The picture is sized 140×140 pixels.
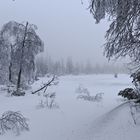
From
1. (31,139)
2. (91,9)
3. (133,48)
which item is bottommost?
(31,139)

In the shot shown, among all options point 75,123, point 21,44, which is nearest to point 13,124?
point 75,123

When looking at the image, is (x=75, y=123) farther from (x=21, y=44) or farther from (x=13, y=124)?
(x=21, y=44)

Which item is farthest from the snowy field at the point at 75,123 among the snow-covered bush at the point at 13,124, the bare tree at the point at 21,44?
the bare tree at the point at 21,44

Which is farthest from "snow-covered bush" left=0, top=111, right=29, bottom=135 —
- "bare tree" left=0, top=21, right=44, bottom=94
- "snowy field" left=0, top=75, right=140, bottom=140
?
"bare tree" left=0, top=21, right=44, bottom=94

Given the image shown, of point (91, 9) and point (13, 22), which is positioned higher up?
point (13, 22)

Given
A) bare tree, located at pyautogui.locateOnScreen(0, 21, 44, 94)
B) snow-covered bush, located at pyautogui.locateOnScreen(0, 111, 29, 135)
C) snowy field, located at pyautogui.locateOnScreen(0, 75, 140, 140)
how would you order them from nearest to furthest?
snowy field, located at pyautogui.locateOnScreen(0, 75, 140, 140)
snow-covered bush, located at pyautogui.locateOnScreen(0, 111, 29, 135)
bare tree, located at pyautogui.locateOnScreen(0, 21, 44, 94)

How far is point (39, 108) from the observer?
1354cm

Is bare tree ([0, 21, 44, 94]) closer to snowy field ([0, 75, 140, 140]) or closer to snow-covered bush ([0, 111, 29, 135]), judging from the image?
snowy field ([0, 75, 140, 140])

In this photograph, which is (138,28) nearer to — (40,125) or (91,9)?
(91,9)

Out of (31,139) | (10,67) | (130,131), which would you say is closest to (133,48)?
(130,131)

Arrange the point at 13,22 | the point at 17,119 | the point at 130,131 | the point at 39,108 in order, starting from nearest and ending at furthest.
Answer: the point at 130,131 → the point at 17,119 → the point at 39,108 → the point at 13,22

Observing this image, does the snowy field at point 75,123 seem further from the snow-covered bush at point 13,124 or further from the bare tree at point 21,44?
the bare tree at point 21,44

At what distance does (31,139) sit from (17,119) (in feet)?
3.47

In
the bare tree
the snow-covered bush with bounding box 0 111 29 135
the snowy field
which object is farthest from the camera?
the bare tree
